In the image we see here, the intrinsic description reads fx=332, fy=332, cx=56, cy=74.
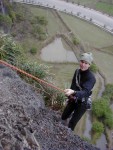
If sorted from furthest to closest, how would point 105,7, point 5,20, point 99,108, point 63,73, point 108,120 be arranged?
point 105,7 < point 5,20 < point 63,73 < point 99,108 < point 108,120

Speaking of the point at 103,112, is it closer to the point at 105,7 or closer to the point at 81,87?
the point at 81,87

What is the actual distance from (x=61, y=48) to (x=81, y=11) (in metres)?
9.26

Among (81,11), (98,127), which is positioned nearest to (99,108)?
(98,127)

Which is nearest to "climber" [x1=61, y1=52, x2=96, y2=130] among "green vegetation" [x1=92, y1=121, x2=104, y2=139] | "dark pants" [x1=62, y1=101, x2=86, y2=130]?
"dark pants" [x1=62, y1=101, x2=86, y2=130]

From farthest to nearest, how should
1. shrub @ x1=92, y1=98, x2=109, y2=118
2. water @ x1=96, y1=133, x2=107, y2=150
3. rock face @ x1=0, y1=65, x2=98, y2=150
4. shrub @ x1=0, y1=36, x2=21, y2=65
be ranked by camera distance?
shrub @ x1=92, y1=98, x2=109, y2=118 → water @ x1=96, y1=133, x2=107, y2=150 → shrub @ x1=0, y1=36, x2=21, y2=65 → rock face @ x1=0, y1=65, x2=98, y2=150

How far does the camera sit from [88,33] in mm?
27391

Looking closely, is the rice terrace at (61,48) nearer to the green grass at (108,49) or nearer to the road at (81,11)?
the green grass at (108,49)

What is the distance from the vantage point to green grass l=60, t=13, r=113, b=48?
2572 cm

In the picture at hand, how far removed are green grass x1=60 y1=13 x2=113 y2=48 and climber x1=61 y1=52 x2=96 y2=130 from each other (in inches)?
679

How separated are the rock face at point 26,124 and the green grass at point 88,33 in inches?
635

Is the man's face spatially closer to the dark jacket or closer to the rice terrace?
the dark jacket

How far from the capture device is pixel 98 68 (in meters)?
21.6

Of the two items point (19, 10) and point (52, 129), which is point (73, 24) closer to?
point (19, 10)

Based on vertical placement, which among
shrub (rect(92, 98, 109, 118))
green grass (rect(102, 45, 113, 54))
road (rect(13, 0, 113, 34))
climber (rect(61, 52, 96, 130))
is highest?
climber (rect(61, 52, 96, 130))
